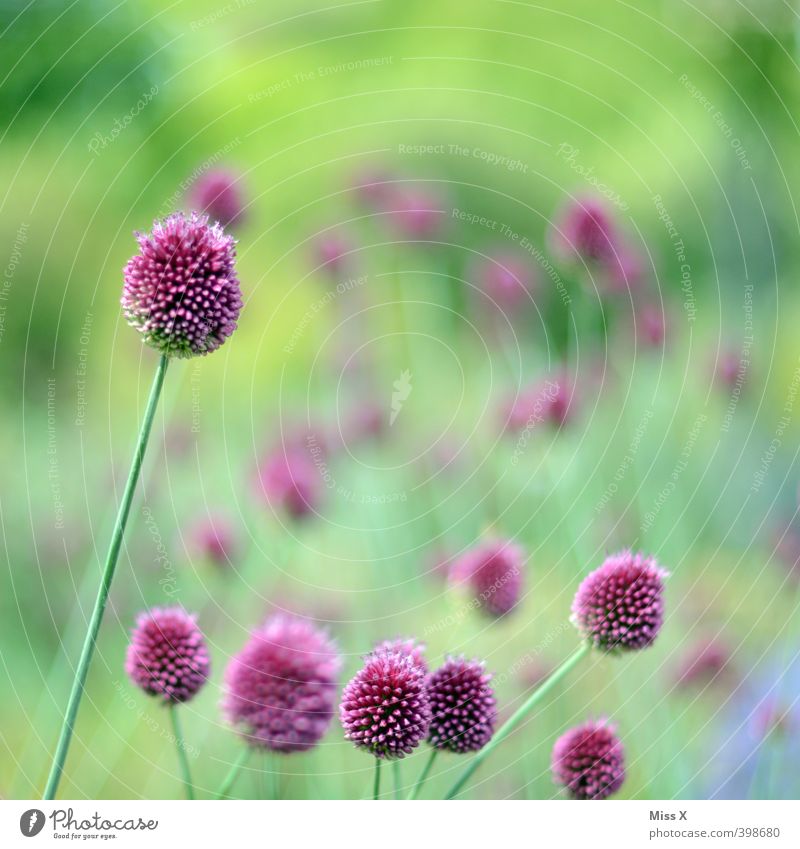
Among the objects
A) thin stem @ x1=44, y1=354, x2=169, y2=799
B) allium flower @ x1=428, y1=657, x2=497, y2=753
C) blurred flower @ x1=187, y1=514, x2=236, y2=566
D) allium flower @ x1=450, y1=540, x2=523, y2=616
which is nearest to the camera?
thin stem @ x1=44, y1=354, x2=169, y2=799

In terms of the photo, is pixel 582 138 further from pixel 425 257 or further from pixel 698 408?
pixel 698 408

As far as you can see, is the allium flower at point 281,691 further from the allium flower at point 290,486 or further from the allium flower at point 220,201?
the allium flower at point 220,201

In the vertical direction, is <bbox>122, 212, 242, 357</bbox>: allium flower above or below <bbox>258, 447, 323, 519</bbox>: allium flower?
above

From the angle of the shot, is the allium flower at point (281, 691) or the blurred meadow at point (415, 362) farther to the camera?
the blurred meadow at point (415, 362)

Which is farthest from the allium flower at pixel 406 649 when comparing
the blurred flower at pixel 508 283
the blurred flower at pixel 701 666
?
the blurred flower at pixel 508 283

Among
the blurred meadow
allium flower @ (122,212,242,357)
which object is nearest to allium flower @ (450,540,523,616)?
the blurred meadow
